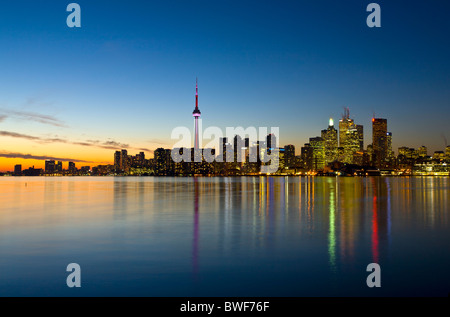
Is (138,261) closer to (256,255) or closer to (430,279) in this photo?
(256,255)

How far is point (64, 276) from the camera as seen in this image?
14055mm

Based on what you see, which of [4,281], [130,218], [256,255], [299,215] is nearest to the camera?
[4,281]

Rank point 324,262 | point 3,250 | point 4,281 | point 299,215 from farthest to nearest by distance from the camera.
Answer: point 299,215, point 3,250, point 324,262, point 4,281

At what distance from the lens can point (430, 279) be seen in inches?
529

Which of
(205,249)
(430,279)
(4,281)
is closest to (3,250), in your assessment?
(4,281)

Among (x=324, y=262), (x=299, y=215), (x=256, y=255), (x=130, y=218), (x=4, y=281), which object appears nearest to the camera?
(x=4, y=281)

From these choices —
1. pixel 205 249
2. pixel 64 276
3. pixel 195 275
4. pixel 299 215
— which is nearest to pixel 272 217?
pixel 299 215

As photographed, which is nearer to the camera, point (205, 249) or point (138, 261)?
point (138, 261)

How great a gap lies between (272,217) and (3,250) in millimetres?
21285
